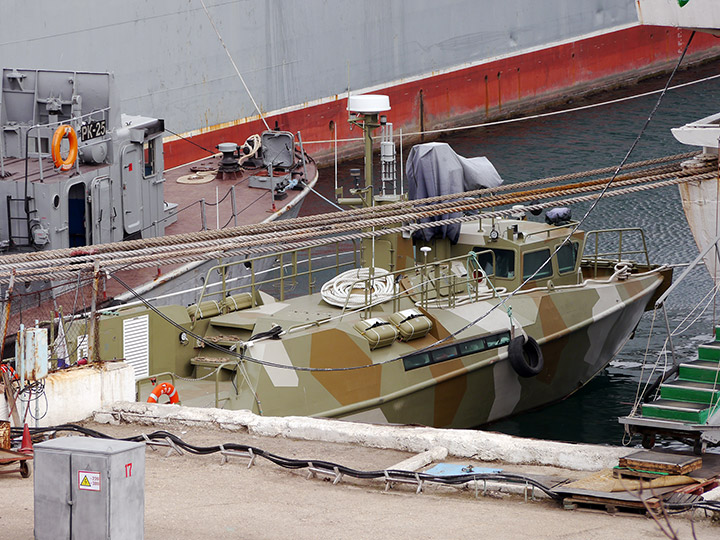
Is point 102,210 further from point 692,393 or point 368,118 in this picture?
point 692,393

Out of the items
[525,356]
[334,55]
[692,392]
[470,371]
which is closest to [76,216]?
[470,371]

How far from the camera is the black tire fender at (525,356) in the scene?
15156 mm

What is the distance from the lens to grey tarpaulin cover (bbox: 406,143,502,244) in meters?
16.3

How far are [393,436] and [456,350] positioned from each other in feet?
14.8

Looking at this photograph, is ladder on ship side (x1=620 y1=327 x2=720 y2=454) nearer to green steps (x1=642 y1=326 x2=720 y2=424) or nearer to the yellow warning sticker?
green steps (x1=642 y1=326 x2=720 y2=424)

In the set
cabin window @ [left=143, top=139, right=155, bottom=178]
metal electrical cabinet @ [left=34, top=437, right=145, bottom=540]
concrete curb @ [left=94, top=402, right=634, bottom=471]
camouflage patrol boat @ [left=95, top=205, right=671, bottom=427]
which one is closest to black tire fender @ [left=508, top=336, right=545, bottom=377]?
camouflage patrol boat @ [left=95, top=205, right=671, bottom=427]

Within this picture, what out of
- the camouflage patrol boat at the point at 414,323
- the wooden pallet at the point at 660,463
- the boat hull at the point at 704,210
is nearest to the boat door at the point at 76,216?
the camouflage patrol boat at the point at 414,323

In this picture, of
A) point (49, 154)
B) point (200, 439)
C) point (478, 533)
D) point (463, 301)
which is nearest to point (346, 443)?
point (200, 439)

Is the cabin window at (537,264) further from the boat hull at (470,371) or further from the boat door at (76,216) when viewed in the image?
the boat door at (76,216)

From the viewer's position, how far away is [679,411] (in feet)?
34.2

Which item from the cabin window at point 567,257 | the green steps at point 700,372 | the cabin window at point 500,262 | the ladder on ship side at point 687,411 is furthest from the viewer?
the cabin window at point 567,257

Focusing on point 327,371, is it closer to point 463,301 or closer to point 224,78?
point 463,301

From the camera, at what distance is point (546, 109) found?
135ft

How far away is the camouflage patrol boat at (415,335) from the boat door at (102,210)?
376 cm
